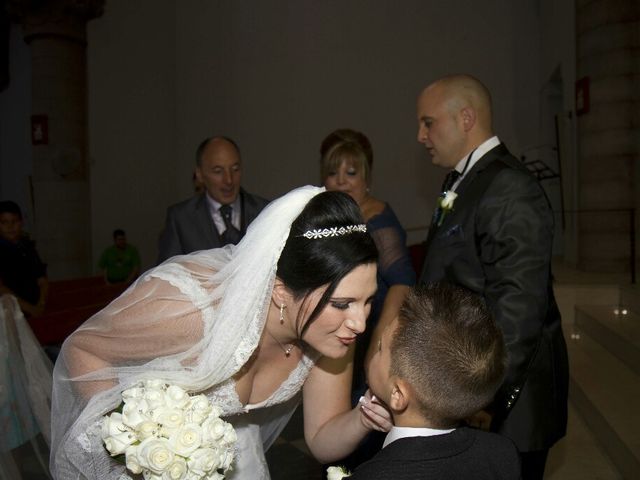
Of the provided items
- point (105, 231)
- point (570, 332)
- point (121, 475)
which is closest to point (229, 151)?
point (121, 475)

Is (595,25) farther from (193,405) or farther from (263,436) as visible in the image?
(193,405)

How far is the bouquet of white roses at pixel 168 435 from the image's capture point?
1.61 m

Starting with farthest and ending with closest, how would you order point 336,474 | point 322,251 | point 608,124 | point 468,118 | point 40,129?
point 40,129 → point 608,124 → point 468,118 → point 322,251 → point 336,474

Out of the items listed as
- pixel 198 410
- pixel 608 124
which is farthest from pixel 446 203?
pixel 608 124

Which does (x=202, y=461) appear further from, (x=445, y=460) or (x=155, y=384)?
(x=445, y=460)

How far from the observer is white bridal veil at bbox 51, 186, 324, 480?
6.20 ft

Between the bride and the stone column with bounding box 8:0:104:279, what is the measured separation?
28.4 ft

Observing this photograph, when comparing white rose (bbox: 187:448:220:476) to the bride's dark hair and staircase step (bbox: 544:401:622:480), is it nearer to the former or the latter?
the bride's dark hair

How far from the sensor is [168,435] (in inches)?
64.1

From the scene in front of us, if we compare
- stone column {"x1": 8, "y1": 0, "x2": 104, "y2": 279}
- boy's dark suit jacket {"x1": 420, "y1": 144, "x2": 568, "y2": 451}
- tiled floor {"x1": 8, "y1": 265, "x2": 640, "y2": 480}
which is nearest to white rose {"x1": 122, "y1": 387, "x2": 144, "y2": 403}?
boy's dark suit jacket {"x1": 420, "y1": 144, "x2": 568, "y2": 451}

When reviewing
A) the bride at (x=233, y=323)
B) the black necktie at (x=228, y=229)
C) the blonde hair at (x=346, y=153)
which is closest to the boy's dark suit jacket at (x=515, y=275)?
the bride at (x=233, y=323)

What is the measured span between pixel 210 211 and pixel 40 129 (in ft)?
23.3

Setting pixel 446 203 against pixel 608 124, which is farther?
pixel 608 124

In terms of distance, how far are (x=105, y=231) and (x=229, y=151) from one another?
7737 millimetres
